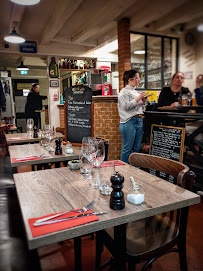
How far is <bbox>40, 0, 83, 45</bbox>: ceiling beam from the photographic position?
158 inches

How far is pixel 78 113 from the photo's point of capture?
2.45 meters

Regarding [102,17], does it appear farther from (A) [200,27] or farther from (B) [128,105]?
(A) [200,27]

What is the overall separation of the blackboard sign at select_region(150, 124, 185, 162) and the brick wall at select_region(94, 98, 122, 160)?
3.62 ft

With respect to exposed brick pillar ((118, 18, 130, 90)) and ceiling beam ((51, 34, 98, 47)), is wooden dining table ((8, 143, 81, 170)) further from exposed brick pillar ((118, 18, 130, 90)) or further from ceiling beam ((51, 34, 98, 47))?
ceiling beam ((51, 34, 98, 47))

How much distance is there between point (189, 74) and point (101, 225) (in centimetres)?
75

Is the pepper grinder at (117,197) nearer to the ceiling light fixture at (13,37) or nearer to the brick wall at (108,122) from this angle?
the brick wall at (108,122)

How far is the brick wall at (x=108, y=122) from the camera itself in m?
4.13

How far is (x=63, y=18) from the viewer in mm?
4641

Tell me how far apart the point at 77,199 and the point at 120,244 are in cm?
27

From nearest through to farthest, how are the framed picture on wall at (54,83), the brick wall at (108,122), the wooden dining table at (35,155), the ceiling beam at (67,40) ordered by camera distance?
1. the wooden dining table at (35,155)
2. the brick wall at (108,122)
3. the ceiling beam at (67,40)
4. the framed picture on wall at (54,83)

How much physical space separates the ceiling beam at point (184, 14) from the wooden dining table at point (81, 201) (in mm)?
786

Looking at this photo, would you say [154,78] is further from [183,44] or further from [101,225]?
[101,225]

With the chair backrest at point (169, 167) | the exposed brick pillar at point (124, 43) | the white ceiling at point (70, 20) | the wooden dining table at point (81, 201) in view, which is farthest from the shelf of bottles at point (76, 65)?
the wooden dining table at point (81, 201)

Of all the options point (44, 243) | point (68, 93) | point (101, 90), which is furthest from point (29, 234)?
point (101, 90)
